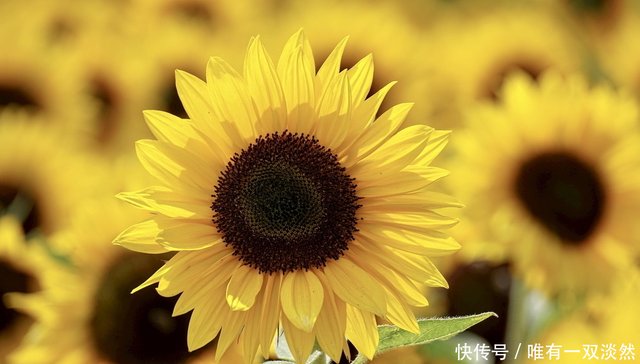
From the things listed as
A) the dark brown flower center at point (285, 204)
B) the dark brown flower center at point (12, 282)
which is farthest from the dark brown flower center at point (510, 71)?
the dark brown flower center at point (285, 204)

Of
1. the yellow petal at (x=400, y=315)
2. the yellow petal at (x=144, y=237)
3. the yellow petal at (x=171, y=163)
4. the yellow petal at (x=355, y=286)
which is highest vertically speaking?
the yellow petal at (x=171, y=163)

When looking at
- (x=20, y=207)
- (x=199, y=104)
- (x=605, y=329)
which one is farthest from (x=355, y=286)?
(x=20, y=207)

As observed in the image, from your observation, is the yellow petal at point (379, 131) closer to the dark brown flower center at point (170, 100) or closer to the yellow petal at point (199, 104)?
A: the yellow petal at point (199, 104)

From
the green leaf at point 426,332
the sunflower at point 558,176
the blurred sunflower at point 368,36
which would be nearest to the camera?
the green leaf at point 426,332

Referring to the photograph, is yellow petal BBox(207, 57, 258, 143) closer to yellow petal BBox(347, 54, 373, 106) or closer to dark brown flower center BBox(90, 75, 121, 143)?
yellow petal BBox(347, 54, 373, 106)

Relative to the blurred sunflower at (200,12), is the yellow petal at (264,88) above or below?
below
